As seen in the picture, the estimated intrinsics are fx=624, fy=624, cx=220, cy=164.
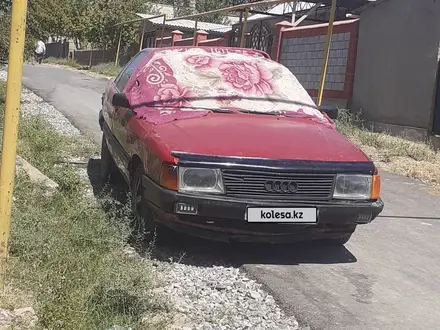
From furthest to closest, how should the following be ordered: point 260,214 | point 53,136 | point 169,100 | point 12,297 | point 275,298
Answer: point 53,136 < point 169,100 < point 260,214 < point 275,298 < point 12,297

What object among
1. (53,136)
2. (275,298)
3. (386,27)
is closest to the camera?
(275,298)

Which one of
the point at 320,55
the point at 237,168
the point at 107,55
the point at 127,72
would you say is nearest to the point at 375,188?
the point at 237,168

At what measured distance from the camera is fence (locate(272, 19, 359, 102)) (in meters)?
15.3

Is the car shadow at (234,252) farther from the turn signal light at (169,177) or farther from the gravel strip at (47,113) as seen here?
the gravel strip at (47,113)

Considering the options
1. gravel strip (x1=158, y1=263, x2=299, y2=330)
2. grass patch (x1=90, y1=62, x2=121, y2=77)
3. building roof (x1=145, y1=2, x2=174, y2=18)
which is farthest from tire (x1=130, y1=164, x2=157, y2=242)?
building roof (x1=145, y1=2, x2=174, y2=18)

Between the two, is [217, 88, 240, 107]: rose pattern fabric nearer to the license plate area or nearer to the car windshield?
the car windshield

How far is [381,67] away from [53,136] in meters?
7.98

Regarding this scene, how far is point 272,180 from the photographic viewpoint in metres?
4.56

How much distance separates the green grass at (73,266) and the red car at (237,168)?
431 millimetres

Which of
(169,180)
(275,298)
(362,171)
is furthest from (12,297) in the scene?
(362,171)

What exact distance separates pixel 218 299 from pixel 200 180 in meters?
0.87

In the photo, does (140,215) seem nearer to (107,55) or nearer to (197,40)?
(197,40)

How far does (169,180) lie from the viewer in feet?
14.7

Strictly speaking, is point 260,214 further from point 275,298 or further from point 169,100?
point 169,100
